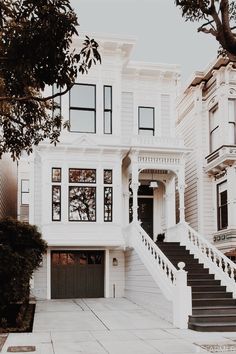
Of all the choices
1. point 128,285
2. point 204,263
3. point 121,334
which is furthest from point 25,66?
point 128,285

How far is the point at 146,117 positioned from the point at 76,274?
7311 mm

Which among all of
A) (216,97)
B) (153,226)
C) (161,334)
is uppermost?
(216,97)

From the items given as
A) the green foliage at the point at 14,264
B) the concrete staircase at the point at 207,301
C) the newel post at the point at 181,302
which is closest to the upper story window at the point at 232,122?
the concrete staircase at the point at 207,301

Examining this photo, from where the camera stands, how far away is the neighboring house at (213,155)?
20.9 metres

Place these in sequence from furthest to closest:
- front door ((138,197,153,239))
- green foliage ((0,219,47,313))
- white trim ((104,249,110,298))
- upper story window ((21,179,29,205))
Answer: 1. upper story window ((21,179,29,205))
2. front door ((138,197,153,239))
3. white trim ((104,249,110,298))
4. green foliage ((0,219,47,313))

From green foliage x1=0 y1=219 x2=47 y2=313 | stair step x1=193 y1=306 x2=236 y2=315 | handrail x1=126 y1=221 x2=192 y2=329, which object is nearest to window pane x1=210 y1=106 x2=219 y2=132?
handrail x1=126 y1=221 x2=192 y2=329

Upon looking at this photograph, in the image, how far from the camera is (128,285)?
814 inches

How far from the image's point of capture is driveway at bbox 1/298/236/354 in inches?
430

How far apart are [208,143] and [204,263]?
6.40 m

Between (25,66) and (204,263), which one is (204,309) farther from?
(25,66)

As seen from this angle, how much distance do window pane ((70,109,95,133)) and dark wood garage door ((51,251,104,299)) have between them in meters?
5.00

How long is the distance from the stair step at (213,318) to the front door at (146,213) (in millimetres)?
8992

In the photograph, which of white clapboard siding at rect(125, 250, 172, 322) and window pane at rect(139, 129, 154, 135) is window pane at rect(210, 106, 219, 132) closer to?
window pane at rect(139, 129, 154, 135)

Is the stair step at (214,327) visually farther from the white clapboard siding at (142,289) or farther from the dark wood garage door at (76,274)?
the dark wood garage door at (76,274)
